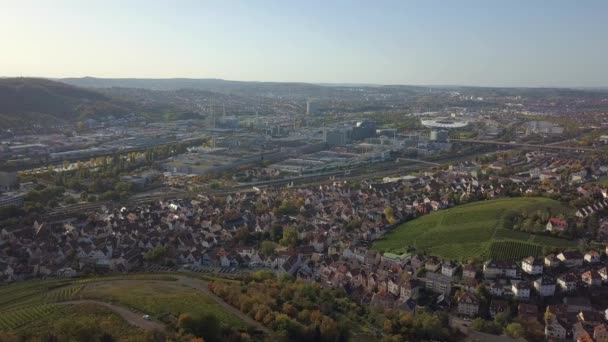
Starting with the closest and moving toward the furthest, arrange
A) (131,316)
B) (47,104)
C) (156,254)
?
(131,316), (156,254), (47,104)

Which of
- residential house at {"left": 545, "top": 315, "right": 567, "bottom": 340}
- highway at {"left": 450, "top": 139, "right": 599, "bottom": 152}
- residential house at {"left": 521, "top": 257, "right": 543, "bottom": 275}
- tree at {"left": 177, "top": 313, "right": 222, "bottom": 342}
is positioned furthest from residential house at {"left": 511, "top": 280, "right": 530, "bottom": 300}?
highway at {"left": 450, "top": 139, "right": 599, "bottom": 152}

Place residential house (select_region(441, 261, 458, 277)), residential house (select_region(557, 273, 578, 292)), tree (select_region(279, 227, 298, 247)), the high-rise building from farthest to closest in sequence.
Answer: the high-rise building, tree (select_region(279, 227, 298, 247)), residential house (select_region(441, 261, 458, 277)), residential house (select_region(557, 273, 578, 292))

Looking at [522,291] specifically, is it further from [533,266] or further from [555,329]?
[555,329]

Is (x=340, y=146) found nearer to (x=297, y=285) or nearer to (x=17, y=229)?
(x=17, y=229)

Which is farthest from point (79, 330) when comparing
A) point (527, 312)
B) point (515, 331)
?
point (527, 312)

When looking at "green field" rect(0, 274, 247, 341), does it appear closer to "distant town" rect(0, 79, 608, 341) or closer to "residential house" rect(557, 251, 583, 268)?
"distant town" rect(0, 79, 608, 341)

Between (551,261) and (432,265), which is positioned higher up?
(551,261)
